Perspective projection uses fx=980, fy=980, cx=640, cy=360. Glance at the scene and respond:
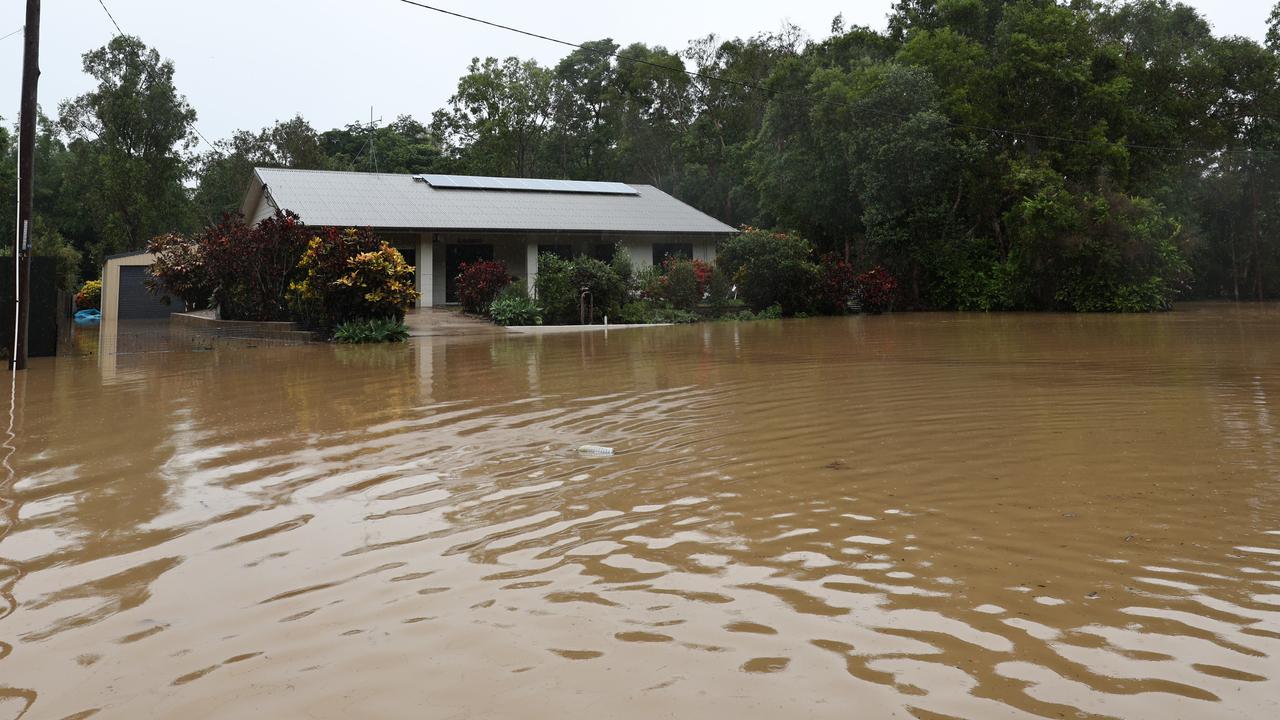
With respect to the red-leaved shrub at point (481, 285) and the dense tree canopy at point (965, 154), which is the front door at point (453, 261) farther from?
the dense tree canopy at point (965, 154)

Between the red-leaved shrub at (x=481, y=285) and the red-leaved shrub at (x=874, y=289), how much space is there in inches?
438

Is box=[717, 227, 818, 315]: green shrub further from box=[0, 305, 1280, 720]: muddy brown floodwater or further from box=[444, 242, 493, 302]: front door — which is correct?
box=[0, 305, 1280, 720]: muddy brown floodwater

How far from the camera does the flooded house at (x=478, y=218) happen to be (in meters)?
30.5

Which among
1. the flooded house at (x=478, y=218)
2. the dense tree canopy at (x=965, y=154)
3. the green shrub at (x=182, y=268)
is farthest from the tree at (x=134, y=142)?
the green shrub at (x=182, y=268)

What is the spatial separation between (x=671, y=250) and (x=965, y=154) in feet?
34.2

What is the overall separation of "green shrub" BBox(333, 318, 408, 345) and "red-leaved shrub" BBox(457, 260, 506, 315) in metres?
6.48

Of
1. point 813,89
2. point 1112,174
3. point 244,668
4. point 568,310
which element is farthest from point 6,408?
point 1112,174

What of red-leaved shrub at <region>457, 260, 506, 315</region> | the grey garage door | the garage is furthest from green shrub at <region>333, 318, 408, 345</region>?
the grey garage door

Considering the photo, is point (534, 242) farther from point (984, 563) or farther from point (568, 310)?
point (984, 563)

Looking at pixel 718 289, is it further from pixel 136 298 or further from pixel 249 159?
pixel 249 159

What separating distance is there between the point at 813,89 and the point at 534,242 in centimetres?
1096

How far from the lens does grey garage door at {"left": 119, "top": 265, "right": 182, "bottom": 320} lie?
116 ft

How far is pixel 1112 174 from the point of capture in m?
32.6

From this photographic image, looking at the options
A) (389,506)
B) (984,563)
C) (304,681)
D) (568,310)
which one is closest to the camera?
(304,681)
